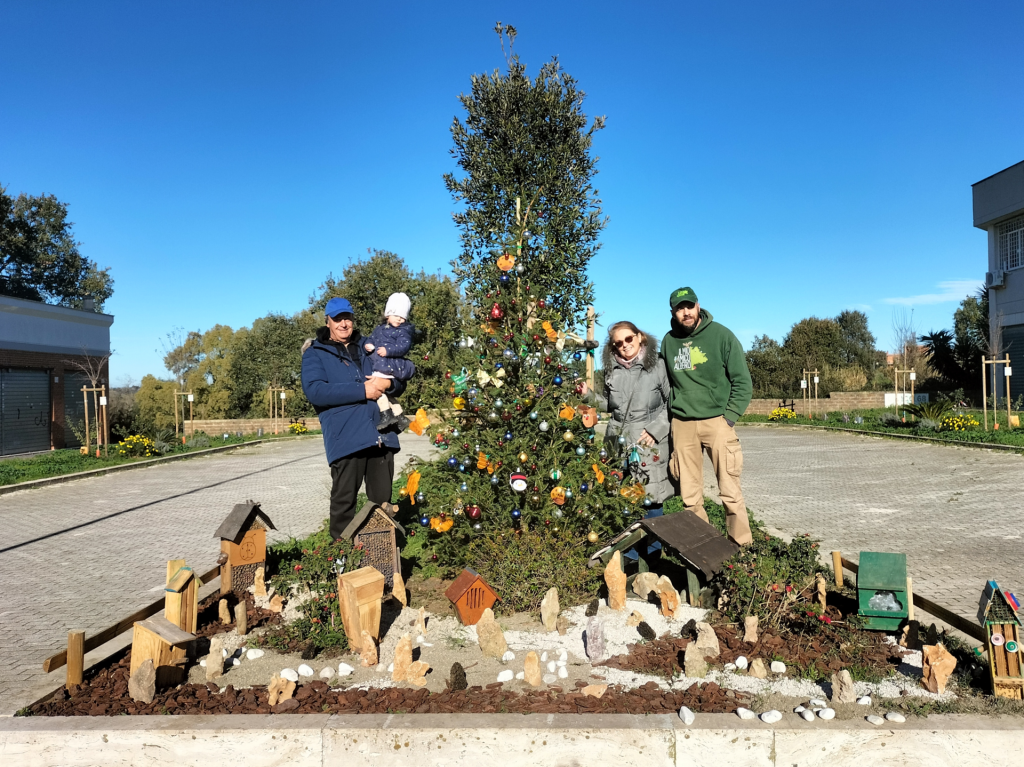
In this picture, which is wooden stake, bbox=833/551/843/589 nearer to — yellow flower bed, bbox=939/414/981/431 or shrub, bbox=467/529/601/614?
shrub, bbox=467/529/601/614

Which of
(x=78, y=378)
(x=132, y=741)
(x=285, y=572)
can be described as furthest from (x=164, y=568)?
(x=78, y=378)

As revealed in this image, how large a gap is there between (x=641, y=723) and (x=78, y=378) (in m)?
25.2

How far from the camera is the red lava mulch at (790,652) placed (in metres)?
3.29

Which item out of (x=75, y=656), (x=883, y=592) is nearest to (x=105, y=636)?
(x=75, y=656)

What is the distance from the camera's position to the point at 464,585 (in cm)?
398

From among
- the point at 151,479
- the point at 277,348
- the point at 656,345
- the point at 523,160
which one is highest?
the point at 523,160

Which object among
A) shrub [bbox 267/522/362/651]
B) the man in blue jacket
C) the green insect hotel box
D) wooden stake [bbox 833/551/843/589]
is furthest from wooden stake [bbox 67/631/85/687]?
wooden stake [bbox 833/551/843/589]

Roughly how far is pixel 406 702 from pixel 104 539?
20.4ft

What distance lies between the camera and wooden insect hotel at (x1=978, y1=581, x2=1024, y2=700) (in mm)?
2795

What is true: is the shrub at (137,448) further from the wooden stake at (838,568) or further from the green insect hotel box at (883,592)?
the green insect hotel box at (883,592)

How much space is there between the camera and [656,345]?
197 inches

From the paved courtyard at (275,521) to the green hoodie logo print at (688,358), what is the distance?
219 cm

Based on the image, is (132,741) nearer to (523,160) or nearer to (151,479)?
(151,479)

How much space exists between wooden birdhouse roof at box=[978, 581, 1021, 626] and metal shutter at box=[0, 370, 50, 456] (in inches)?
920
